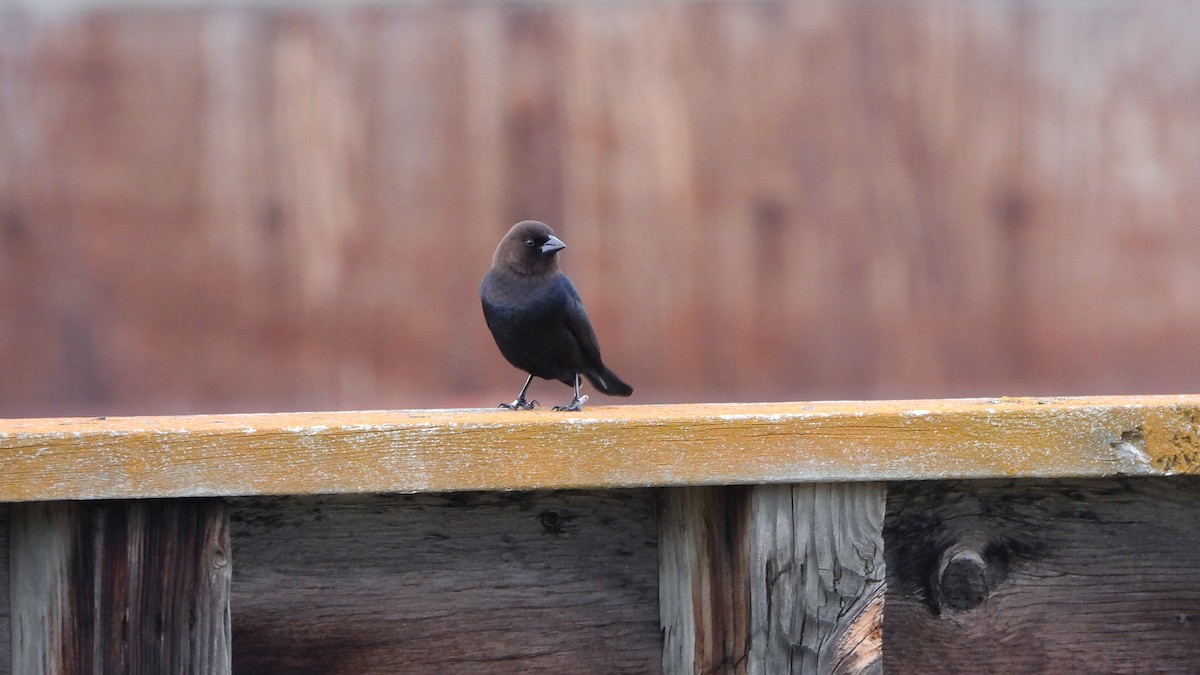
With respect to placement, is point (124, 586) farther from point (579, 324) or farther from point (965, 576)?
point (579, 324)

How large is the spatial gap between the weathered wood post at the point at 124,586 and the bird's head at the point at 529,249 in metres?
1.93

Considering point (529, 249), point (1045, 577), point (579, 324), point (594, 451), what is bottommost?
point (1045, 577)

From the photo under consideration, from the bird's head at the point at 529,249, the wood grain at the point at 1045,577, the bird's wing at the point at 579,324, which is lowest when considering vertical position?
the wood grain at the point at 1045,577

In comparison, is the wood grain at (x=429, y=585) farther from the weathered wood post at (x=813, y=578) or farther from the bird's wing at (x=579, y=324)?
the bird's wing at (x=579, y=324)

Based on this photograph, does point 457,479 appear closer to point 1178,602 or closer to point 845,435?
point 845,435

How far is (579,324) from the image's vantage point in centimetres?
328

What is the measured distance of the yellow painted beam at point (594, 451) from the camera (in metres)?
1.18

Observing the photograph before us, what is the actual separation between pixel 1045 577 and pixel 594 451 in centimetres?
53

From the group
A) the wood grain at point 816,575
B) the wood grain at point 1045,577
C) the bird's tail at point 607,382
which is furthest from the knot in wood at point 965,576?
the bird's tail at point 607,382

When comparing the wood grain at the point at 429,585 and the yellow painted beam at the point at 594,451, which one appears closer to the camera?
the yellow painted beam at the point at 594,451

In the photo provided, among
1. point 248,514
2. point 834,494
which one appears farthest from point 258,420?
point 834,494

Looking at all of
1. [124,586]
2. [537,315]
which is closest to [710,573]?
[124,586]

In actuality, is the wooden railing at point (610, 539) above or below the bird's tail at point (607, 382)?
below

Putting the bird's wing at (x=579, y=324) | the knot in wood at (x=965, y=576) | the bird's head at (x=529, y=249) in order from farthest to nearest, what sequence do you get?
the bird's wing at (x=579, y=324), the bird's head at (x=529, y=249), the knot in wood at (x=965, y=576)
